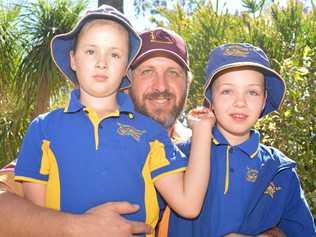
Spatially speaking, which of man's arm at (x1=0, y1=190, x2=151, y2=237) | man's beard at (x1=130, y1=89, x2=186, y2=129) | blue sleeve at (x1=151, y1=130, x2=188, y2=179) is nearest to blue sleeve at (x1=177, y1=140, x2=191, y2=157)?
blue sleeve at (x1=151, y1=130, x2=188, y2=179)

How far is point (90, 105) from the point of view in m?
2.97

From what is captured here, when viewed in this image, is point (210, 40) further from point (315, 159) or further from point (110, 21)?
point (110, 21)

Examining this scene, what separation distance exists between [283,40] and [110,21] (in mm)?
4314

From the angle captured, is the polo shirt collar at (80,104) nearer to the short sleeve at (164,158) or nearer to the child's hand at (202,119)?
the short sleeve at (164,158)

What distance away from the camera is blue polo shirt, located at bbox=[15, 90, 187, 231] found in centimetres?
275

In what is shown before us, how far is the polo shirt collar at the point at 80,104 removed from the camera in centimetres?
291

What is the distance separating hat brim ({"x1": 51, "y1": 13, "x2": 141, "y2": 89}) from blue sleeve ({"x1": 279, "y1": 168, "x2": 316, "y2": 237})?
1149 mm

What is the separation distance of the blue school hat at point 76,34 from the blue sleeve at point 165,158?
0.50m

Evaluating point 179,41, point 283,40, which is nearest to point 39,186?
point 179,41

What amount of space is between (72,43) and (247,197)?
1.30 meters

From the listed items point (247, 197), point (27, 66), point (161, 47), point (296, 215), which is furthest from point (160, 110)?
point (27, 66)

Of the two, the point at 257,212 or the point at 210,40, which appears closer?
the point at 257,212

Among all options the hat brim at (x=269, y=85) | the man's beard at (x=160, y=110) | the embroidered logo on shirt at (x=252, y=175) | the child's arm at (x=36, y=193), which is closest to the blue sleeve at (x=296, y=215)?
the embroidered logo on shirt at (x=252, y=175)

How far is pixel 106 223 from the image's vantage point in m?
2.59
